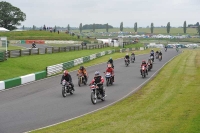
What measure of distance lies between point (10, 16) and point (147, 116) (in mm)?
103803

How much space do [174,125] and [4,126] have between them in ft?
21.9

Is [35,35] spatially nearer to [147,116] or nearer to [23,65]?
[23,65]

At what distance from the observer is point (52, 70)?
1436 inches

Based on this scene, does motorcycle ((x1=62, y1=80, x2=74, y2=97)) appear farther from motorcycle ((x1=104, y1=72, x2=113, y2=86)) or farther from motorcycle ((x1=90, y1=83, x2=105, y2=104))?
motorcycle ((x1=104, y1=72, x2=113, y2=86))

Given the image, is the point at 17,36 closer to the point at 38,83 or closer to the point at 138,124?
the point at 38,83

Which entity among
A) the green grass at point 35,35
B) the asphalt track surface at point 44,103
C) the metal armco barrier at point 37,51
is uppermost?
the green grass at point 35,35

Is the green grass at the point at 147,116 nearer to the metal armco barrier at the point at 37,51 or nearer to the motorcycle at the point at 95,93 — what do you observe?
the motorcycle at the point at 95,93

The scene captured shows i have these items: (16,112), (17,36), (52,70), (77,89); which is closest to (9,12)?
(17,36)

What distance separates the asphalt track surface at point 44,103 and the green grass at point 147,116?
3.33 ft

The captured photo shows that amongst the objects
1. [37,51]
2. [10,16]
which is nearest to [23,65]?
[37,51]

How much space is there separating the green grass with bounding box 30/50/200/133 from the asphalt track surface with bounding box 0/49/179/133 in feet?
3.33

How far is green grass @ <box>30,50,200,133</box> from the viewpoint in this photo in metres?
13.9

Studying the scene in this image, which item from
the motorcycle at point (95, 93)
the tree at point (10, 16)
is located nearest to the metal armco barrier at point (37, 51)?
the motorcycle at point (95, 93)

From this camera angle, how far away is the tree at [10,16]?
113812mm
